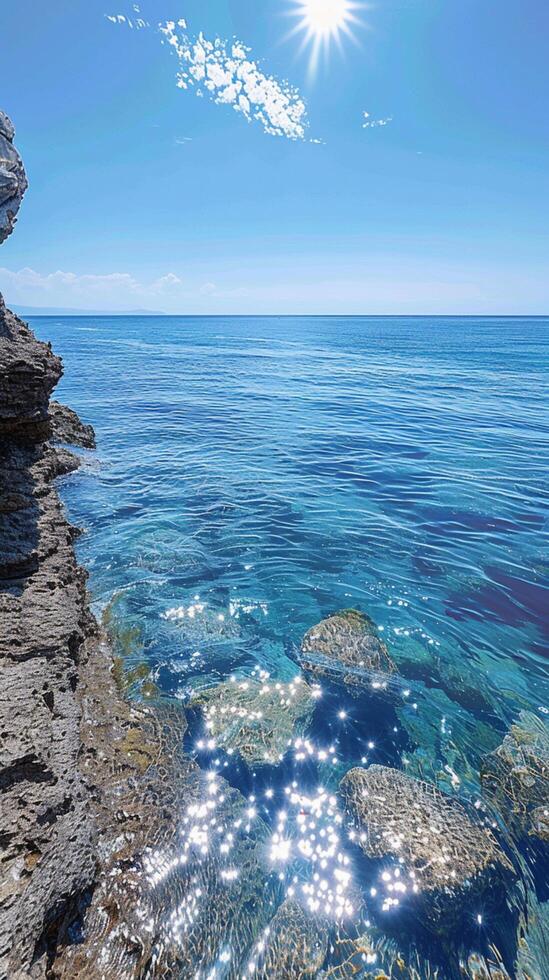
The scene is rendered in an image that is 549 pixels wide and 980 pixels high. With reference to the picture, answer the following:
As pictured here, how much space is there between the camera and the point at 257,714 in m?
6.47

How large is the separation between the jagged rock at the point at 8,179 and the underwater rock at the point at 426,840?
10.3m

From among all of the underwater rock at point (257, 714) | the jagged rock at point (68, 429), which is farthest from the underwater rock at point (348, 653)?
the jagged rock at point (68, 429)

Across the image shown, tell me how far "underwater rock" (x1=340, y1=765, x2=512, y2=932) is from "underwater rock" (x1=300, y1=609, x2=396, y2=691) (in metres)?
1.62

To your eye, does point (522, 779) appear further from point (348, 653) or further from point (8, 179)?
point (8, 179)

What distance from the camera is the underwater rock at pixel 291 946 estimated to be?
3.94 metres

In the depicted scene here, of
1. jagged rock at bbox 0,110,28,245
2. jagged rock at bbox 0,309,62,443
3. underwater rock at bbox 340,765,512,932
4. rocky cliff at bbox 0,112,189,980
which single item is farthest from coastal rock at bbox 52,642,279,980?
jagged rock at bbox 0,110,28,245

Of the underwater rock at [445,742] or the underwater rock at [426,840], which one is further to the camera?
the underwater rock at [445,742]

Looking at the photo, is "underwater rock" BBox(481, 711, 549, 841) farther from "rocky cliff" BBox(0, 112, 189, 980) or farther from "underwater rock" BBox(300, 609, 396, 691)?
"rocky cliff" BBox(0, 112, 189, 980)

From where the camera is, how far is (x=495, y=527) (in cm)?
1234

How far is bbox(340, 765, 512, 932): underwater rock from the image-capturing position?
14.9 feet

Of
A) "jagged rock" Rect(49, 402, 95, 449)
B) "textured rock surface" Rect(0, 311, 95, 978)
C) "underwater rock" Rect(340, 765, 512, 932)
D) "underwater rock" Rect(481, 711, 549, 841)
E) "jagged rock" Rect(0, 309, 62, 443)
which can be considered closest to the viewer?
"textured rock surface" Rect(0, 311, 95, 978)

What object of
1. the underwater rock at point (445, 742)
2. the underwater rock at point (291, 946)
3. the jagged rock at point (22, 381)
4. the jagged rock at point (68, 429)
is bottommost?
the underwater rock at point (291, 946)

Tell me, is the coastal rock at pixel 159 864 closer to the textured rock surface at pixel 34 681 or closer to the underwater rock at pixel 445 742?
the textured rock surface at pixel 34 681

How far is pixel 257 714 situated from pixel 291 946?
2597mm
